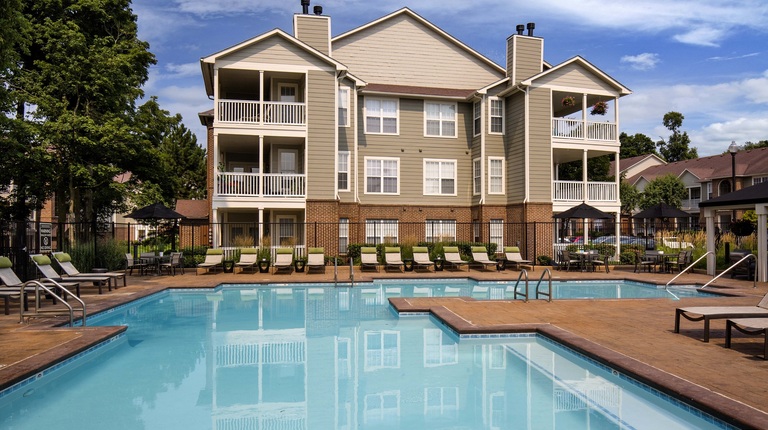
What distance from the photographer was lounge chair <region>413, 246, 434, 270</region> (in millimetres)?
21172

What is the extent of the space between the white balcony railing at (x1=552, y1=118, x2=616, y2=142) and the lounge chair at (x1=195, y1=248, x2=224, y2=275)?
15.7 m

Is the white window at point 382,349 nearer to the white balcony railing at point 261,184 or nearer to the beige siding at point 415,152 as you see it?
the white balcony railing at point 261,184

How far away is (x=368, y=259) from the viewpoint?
21.5 m

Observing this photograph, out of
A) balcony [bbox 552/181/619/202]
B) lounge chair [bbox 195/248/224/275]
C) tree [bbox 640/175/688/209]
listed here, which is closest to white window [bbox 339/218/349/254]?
lounge chair [bbox 195/248/224/275]

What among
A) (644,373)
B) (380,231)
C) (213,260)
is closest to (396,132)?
(380,231)

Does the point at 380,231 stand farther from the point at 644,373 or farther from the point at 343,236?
the point at 644,373

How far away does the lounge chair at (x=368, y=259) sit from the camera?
2145 cm

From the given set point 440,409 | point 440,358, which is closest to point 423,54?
point 440,358

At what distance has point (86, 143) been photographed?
896 inches

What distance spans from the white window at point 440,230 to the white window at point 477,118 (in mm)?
4639

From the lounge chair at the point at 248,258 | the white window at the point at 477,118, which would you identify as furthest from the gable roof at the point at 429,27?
the lounge chair at the point at 248,258

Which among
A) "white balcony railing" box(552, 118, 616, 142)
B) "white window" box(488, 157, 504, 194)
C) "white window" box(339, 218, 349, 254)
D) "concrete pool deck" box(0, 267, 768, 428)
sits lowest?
"concrete pool deck" box(0, 267, 768, 428)

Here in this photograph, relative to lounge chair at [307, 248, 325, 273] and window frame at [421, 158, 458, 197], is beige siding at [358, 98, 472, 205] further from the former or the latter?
lounge chair at [307, 248, 325, 273]

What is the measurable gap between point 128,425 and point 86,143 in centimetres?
2049
